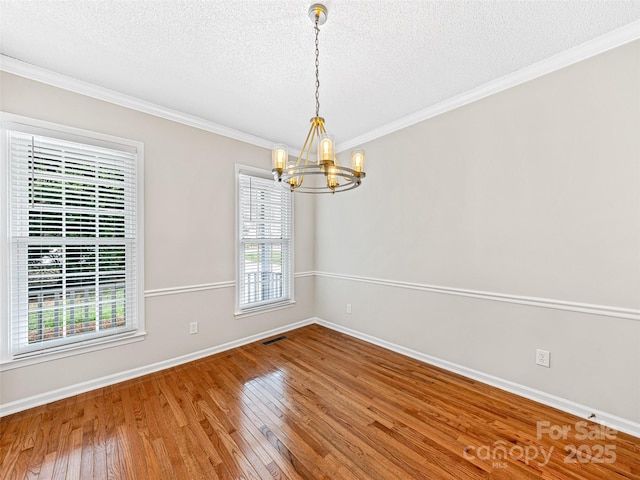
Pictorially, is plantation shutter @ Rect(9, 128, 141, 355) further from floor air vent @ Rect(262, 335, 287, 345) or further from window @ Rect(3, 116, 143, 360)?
floor air vent @ Rect(262, 335, 287, 345)

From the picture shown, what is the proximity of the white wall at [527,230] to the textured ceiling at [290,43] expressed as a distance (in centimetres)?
38

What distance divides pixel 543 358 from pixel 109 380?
3.74m

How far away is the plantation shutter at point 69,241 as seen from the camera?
2.10 metres

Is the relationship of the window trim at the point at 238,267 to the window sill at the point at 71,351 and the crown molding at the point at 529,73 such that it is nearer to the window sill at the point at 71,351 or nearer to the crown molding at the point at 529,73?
the window sill at the point at 71,351

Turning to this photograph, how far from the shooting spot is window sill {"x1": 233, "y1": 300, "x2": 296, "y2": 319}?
3.40 metres

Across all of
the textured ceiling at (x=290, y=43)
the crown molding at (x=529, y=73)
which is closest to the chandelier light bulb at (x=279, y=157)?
the textured ceiling at (x=290, y=43)

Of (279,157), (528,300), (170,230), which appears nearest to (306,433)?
(279,157)

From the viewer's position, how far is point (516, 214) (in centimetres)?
229

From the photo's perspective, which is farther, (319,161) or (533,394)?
(533,394)

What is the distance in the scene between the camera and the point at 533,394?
2.19 metres

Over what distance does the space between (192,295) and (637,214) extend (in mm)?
3809

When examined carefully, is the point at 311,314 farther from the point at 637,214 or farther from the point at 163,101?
the point at 637,214

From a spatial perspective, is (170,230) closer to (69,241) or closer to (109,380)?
(69,241)

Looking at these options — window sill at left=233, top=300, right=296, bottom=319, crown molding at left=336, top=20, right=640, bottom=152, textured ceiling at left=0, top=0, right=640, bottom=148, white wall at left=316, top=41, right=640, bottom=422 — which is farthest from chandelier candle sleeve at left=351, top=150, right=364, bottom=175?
window sill at left=233, top=300, right=296, bottom=319
